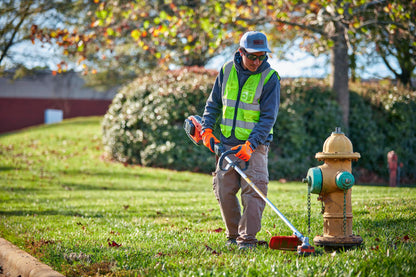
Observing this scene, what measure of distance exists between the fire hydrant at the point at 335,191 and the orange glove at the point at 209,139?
0.99m

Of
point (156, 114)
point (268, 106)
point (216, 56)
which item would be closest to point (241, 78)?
point (268, 106)

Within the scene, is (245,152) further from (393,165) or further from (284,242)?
(393,165)

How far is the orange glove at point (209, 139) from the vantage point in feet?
16.3

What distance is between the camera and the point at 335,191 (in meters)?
4.49

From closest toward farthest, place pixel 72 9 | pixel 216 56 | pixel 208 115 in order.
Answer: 1. pixel 208 115
2. pixel 72 9
3. pixel 216 56

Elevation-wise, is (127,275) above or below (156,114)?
below

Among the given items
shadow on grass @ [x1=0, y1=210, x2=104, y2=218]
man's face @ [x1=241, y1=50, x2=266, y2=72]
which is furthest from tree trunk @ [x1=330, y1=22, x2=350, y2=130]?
man's face @ [x1=241, y1=50, x2=266, y2=72]

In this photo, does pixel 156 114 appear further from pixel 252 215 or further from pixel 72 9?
pixel 252 215

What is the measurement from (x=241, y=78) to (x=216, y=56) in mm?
A: 16291

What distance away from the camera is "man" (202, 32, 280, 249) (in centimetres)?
471

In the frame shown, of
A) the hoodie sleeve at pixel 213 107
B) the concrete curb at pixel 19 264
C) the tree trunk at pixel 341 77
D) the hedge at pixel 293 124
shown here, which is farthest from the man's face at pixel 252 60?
the tree trunk at pixel 341 77

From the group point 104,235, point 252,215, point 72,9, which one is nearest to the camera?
point 252,215

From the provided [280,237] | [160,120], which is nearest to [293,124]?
[160,120]

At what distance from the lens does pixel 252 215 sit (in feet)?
15.7
